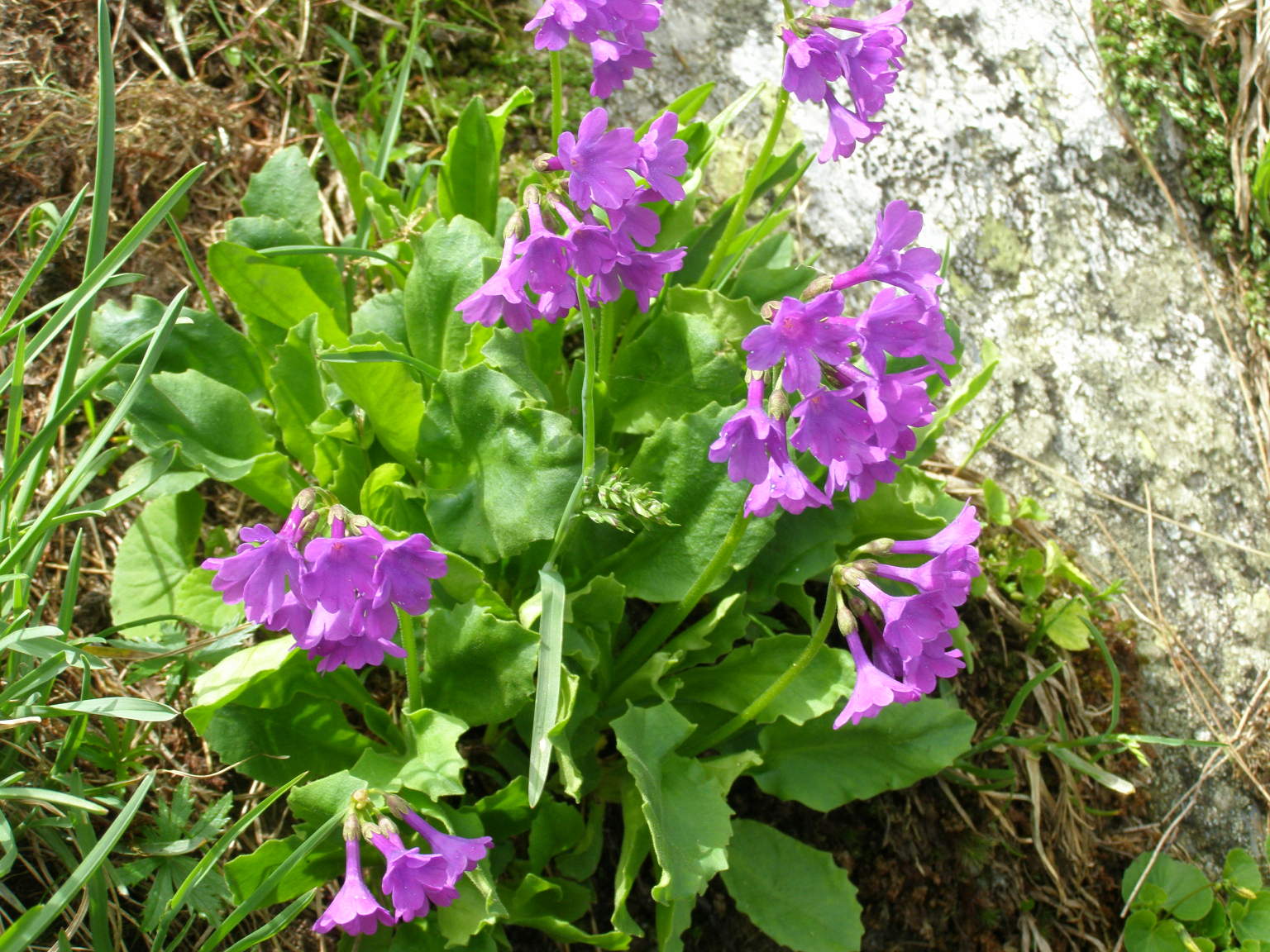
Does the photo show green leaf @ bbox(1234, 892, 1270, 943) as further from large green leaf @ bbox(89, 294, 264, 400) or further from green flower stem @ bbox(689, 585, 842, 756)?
large green leaf @ bbox(89, 294, 264, 400)

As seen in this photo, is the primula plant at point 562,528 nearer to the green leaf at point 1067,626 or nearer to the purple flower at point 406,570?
the purple flower at point 406,570

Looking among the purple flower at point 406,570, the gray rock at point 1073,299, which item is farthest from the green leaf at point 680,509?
the gray rock at point 1073,299

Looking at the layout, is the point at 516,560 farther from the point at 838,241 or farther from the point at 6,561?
the point at 838,241

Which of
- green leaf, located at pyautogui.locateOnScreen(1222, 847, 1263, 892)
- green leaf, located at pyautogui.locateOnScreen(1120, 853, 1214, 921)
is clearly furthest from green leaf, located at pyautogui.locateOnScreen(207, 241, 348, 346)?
green leaf, located at pyautogui.locateOnScreen(1222, 847, 1263, 892)

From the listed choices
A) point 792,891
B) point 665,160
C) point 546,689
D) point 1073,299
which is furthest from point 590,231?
point 1073,299

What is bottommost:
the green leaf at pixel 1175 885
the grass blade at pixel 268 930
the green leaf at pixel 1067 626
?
the green leaf at pixel 1175 885

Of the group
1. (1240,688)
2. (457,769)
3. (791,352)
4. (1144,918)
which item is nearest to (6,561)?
(457,769)
